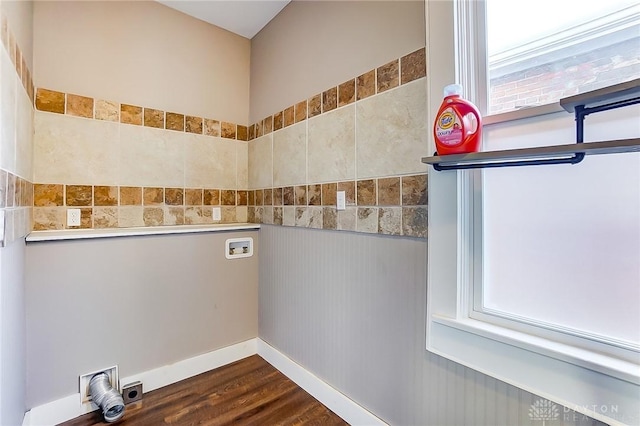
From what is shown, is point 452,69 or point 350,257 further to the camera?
point 350,257

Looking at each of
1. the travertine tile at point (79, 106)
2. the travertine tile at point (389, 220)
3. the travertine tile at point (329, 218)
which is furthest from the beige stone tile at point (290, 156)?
the travertine tile at point (79, 106)

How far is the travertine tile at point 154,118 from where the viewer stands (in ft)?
5.98

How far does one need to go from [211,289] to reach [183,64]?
5.11ft

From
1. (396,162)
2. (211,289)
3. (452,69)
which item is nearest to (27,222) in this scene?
(211,289)

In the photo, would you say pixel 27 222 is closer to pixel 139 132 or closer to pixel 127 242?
pixel 127 242

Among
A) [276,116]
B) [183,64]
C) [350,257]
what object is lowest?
[350,257]

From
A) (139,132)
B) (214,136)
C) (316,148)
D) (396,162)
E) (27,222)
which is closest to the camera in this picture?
(396,162)

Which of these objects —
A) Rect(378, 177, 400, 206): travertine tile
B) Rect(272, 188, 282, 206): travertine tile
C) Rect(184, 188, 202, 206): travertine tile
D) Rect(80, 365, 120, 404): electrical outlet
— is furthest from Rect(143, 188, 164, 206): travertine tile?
Rect(378, 177, 400, 206): travertine tile

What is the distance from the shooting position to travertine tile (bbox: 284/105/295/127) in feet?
6.03

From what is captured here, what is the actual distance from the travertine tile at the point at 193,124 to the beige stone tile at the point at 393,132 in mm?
1205

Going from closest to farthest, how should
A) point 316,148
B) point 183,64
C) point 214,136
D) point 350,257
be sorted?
point 350,257, point 316,148, point 183,64, point 214,136

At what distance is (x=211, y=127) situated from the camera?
209 cm

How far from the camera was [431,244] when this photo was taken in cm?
111

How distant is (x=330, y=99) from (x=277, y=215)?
84 centimetres
